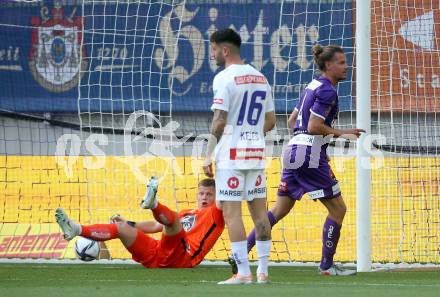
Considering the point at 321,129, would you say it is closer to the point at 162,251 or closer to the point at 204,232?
the point at 204,232

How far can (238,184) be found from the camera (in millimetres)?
7031

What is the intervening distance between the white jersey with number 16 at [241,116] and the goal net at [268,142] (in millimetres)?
3095

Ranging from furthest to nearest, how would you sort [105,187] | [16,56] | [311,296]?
[16,56] < [105,187] < [311,296]

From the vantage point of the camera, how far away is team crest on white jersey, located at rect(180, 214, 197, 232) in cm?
915

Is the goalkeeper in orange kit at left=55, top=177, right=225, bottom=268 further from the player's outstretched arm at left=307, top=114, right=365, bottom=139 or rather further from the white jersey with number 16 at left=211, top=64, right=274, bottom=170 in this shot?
the white jersey with number 16 at left=211, top=64, right=274, bottom=170

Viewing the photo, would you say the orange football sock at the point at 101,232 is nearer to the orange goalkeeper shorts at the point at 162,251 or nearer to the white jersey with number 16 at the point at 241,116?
the orange goalkeeper shorts at the point at 162,251

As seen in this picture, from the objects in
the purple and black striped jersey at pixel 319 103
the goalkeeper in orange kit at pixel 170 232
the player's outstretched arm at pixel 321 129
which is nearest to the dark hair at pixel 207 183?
the goalkeeper in orange kit at pixel 170 232

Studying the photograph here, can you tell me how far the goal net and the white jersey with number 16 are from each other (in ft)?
10.2

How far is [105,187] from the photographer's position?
1103 centimetres

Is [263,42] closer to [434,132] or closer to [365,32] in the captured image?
[434,132]

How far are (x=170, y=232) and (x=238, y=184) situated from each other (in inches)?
67.6

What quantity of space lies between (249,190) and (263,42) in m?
7.93

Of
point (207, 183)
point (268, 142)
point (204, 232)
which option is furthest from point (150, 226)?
point (268, 142)

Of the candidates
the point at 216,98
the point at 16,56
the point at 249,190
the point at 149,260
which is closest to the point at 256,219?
the point at 249,190
